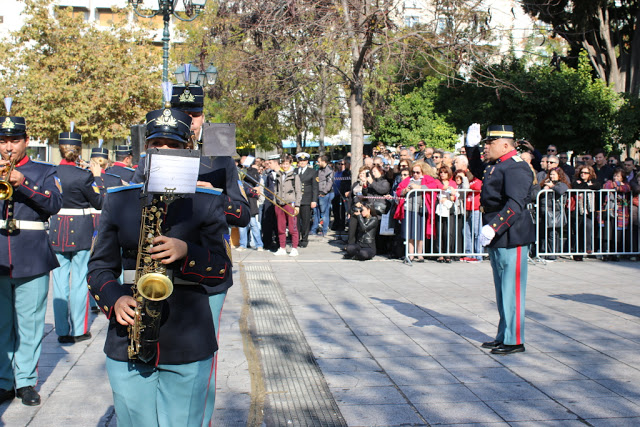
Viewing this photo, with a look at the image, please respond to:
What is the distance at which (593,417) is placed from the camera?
4.89 meters

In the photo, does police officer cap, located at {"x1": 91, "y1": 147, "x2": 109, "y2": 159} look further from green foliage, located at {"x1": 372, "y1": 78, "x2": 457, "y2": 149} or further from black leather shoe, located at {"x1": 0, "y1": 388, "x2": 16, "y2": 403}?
green foliage, located at {"x1": 372, "y1": 78, "x2": 457, "y2": 149}

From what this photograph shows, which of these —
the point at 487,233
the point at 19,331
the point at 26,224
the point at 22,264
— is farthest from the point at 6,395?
the point at 487,233

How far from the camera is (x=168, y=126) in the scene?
301 centimetres

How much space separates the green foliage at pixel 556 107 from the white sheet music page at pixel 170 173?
2026cm

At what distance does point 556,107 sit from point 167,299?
22.5 m

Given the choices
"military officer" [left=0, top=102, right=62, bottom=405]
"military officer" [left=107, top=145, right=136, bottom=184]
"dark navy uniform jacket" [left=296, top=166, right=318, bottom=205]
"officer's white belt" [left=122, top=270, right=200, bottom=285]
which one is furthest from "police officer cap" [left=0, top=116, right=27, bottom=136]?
"dark navy uniform jacket" [left=296, top=166, right=318, bottom=205]

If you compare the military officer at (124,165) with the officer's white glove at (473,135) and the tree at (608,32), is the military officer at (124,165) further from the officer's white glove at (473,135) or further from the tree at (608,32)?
the tree at (608,32)

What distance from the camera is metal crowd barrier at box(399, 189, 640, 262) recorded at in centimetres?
1285

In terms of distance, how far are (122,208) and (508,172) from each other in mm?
4458

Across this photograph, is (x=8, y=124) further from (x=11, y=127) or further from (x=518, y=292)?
(x=518, y=292)

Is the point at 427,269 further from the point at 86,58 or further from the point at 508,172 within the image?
the point at 86,58

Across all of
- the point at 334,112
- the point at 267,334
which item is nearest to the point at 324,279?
the point at 267,334

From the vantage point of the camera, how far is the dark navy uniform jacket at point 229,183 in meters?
4.39

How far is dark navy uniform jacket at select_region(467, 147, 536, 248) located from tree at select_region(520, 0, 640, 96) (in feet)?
64.2
